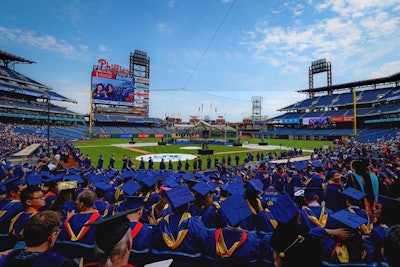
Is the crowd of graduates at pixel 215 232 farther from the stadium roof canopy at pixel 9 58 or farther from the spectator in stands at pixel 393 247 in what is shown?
the stadium roof canopy at pixel 9 58

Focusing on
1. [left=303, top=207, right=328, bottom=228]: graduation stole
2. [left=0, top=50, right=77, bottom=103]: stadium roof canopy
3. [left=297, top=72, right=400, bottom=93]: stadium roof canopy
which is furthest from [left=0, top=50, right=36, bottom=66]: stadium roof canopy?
[left=297, top=72, right=400, bottom=93]: stadium roof canopy

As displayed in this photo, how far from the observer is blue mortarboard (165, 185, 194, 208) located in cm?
358

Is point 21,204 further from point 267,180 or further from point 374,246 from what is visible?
point 267,180

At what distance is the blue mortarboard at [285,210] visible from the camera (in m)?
3.70

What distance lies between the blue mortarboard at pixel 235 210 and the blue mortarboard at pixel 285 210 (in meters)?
0.74

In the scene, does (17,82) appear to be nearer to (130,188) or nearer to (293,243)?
(130,188)

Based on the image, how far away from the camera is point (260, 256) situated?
3.04 m

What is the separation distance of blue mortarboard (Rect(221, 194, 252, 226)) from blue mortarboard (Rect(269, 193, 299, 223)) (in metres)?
0.74

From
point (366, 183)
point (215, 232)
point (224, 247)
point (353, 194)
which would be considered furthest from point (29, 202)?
point (366, 183)

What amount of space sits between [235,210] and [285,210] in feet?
3.42

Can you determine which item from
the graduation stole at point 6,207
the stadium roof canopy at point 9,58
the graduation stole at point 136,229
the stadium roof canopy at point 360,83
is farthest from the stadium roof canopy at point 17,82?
the stadium roof canopy at point 360,83

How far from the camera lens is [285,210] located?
12.6ft

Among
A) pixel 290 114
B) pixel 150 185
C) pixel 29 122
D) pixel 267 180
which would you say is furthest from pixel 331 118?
pixel 29 122

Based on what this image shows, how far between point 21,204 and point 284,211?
5.25 metres
